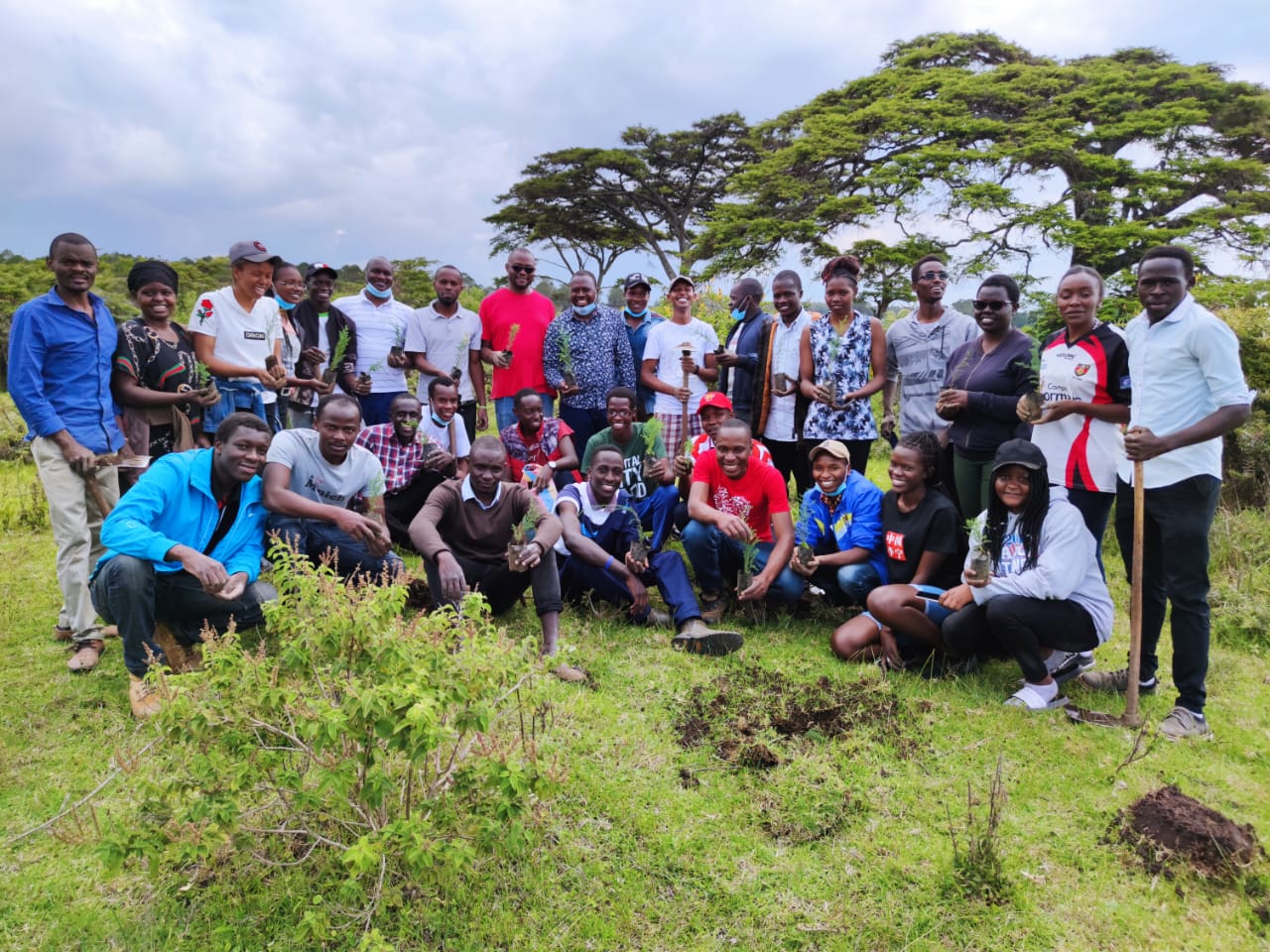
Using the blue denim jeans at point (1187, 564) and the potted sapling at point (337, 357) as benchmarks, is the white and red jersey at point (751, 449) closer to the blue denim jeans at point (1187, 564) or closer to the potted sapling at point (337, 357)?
the blue denim jeans at point (1187, 564)

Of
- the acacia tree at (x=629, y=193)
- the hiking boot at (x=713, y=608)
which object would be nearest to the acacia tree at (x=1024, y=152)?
the acacia tree at (x=629, y=193)

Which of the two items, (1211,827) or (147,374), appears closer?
(1211,827)

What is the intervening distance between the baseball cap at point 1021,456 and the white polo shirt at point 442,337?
4490 mm

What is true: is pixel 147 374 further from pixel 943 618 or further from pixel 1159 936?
pixel 1159 936

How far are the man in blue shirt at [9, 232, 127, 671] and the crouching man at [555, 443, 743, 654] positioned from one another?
2.75 metres

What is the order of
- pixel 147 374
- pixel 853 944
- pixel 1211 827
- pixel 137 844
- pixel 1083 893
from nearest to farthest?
pixel 137 844
pixel 853 944
pixel 1083 893
pixel 1211 827
pixel 147 374

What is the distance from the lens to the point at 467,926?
259cm

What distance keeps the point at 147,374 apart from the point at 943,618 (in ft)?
16.4

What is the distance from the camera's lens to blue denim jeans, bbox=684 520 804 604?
17.2 feet

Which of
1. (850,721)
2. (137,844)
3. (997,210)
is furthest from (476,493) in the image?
(997,210)

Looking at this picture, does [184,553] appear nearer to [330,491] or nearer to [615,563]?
[330,491]

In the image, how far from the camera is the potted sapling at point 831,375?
18.9 ft

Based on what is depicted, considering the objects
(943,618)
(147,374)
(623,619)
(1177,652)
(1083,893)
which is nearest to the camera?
(1083,893)

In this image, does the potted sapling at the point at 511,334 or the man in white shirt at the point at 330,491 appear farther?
the potted sapling at the point at 511,334
